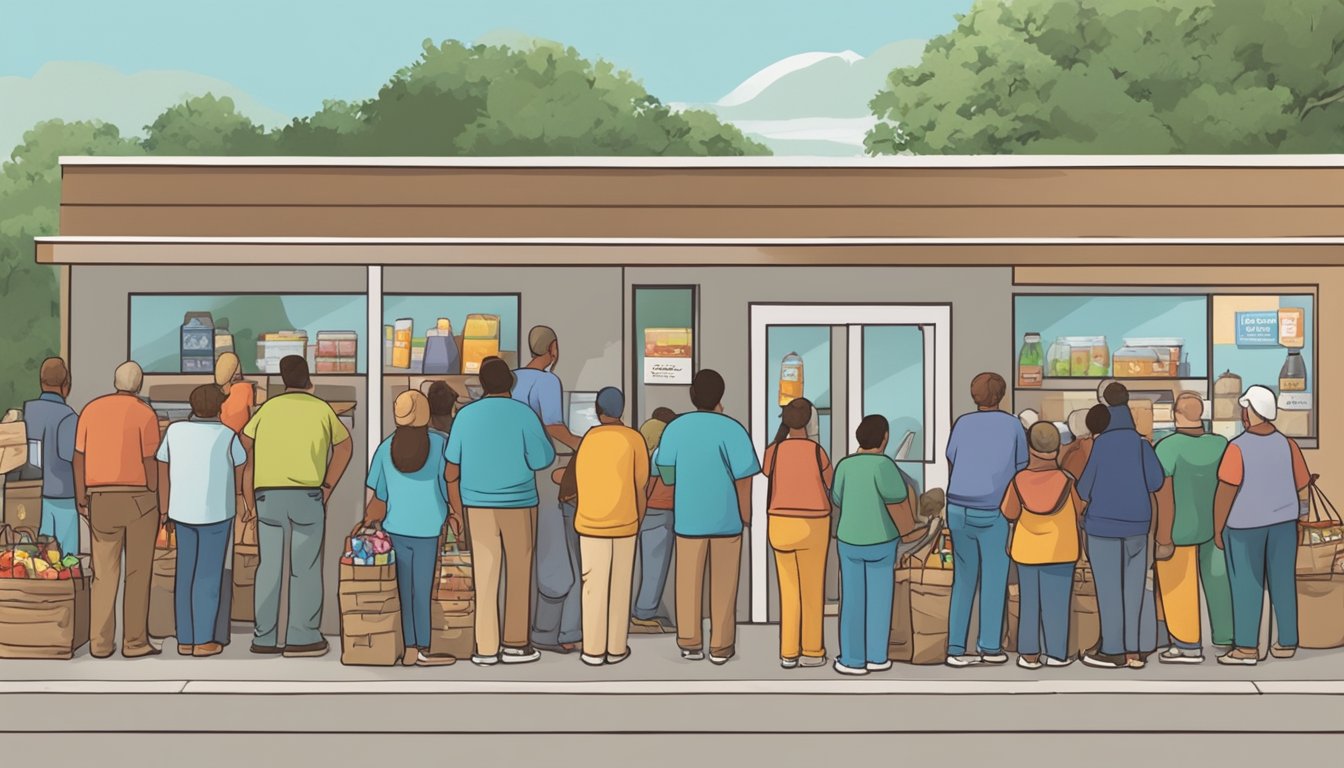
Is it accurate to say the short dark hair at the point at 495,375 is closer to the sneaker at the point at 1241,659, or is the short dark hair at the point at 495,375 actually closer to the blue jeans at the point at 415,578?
the blue jeans at the point at 415,578

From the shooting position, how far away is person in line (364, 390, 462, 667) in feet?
32.1

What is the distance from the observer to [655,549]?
442 inches

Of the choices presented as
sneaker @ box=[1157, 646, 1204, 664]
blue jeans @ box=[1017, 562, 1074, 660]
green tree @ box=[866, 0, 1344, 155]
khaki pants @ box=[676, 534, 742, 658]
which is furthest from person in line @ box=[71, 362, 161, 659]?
green tree @ box=[866, 0, 1344, 155]

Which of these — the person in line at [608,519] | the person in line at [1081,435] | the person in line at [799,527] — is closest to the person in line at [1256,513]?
the person in line at [1081,435]

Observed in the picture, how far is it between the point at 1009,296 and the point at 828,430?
1.74 meters

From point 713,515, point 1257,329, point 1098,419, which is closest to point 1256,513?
point 1098,419

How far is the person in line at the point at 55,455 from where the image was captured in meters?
11.1

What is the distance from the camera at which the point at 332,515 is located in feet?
38.3

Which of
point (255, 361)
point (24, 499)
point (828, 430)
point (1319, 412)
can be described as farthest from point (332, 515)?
point (1319, 412)

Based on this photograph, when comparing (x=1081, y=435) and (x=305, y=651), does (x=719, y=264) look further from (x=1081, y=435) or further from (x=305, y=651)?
(x=305, y=651)

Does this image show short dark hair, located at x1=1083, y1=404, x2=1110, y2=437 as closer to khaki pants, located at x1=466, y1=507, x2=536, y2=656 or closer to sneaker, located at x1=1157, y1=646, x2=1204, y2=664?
sneaker, located at x1=1157, y1=646, x2=1204, y2=664

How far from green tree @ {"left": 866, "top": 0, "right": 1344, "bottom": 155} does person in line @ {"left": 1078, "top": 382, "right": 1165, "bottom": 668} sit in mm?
35625
